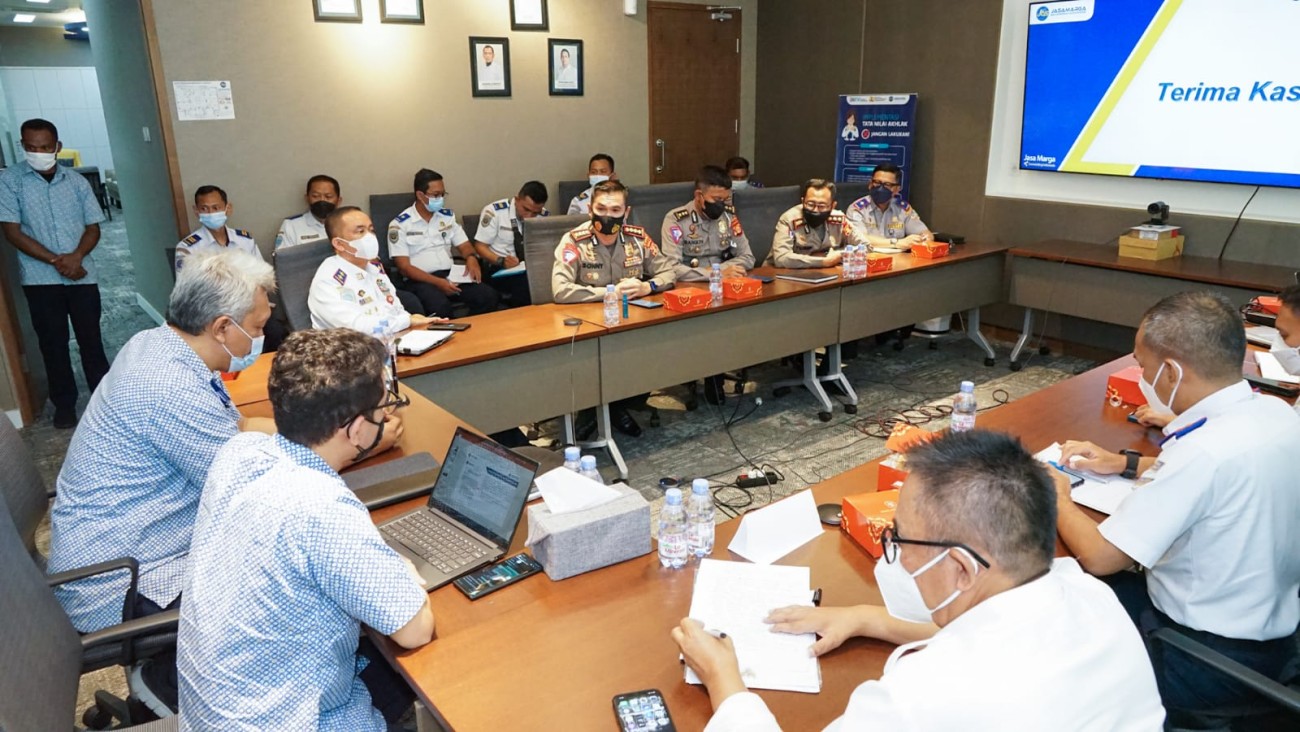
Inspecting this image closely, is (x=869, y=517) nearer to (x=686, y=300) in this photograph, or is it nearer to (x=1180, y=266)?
(x=686, y=300)

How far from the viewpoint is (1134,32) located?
15.7ft

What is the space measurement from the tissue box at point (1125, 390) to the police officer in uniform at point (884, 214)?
2.89 m

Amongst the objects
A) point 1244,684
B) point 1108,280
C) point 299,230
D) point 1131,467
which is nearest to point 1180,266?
point 1108,280

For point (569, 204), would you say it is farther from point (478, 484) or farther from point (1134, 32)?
point (478, 484)

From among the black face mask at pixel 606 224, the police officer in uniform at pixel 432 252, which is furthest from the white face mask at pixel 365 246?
the police officer in uniform at pixel 432 252

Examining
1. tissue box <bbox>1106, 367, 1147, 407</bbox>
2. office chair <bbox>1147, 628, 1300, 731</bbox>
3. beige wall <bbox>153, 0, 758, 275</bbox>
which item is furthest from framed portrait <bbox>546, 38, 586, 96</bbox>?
office chair <bbox>1147, 628, 1300, 731</bbox>

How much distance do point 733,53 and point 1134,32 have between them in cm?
314

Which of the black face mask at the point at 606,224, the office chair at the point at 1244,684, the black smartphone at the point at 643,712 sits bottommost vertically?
the office chair at the point at 1244,684

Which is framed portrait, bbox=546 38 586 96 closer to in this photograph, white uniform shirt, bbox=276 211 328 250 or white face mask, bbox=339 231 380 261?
white uniform shirt, bbox=276 211 328 250

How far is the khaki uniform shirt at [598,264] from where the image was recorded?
3.87 metres

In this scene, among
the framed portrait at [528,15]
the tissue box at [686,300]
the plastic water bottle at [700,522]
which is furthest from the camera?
the framed portrait at [528,15]

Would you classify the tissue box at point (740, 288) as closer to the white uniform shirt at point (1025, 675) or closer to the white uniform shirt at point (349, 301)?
the white uniform shirt at point (349, 301)

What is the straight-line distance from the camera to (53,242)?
4.28 m

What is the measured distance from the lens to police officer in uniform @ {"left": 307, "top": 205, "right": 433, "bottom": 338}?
3.23 meters
